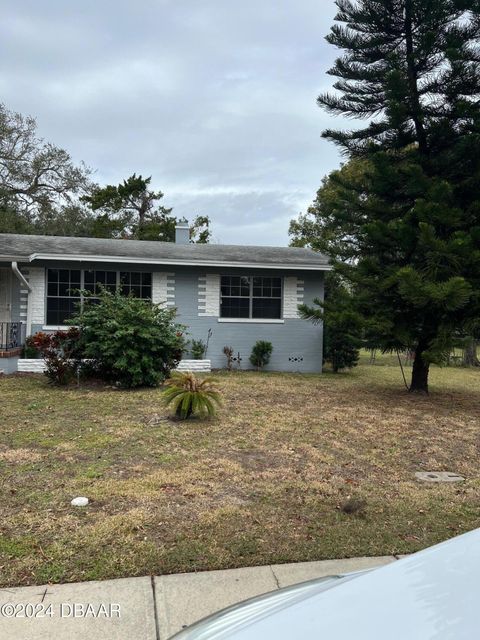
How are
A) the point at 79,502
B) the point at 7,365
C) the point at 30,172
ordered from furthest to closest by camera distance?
the point at 30,172
the point at 7,365
the point at 79,502

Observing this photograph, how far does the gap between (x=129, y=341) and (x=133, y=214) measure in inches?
1095

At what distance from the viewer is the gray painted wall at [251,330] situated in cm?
1461

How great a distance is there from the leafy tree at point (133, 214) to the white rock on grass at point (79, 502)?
29.5m

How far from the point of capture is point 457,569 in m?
1.70

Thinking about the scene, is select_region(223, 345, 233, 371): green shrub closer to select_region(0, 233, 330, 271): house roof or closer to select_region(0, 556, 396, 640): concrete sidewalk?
select_region(0, 233, 330, 271): house roof

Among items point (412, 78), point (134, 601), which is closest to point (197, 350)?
point (412, 78)

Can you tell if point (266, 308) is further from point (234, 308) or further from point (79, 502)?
point (79, 502)

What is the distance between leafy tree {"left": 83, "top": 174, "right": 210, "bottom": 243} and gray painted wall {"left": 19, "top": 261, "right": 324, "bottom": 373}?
1888cm

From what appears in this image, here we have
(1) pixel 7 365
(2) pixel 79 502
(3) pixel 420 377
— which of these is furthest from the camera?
(1) pixel 7 365

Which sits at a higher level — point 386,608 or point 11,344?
point 11,344

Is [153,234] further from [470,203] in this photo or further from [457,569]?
[457,569]

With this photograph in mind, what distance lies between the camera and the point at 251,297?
1504 cm

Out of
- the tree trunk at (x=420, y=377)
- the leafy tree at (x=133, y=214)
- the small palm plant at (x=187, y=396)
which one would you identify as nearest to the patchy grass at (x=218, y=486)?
the small palm plant at (x=187, y=396)

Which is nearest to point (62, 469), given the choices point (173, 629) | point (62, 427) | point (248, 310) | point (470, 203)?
point (62, 427)
